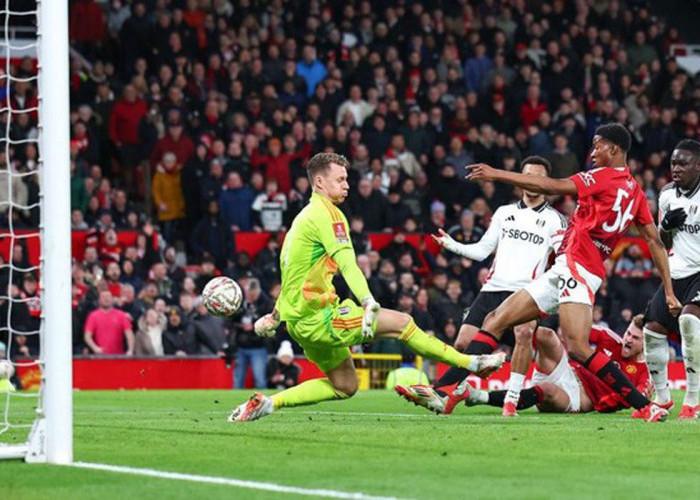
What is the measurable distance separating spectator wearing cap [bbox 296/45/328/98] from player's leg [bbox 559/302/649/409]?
15.0 m

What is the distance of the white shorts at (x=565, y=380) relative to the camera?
44.5 feet

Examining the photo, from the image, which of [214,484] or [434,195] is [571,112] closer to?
[434,195]

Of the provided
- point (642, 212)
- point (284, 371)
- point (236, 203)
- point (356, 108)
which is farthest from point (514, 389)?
point (356, 108)

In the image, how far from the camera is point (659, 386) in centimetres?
1298

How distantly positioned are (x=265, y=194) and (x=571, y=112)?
21.4ft

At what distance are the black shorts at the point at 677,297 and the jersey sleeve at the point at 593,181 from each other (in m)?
1.36

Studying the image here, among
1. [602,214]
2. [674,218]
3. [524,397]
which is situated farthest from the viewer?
[524,397]

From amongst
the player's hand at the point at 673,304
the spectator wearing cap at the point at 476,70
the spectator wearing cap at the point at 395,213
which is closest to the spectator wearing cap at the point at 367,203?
the spectator wearing cap at the point at 395,213

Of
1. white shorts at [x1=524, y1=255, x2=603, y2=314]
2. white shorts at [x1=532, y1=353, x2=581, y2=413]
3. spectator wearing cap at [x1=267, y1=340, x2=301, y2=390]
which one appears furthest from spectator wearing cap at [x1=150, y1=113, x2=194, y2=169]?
white shorts at [x1=524, y1=255, x2=603, y2=314]

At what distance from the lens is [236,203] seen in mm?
23672

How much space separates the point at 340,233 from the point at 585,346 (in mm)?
2341

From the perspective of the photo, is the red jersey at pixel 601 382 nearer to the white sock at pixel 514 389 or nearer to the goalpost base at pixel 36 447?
the white sock at pixel 514 389

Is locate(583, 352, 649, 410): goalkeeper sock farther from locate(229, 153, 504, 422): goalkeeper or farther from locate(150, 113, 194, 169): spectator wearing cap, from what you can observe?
locate(150, 113, 194, 169): spectator wearing cap

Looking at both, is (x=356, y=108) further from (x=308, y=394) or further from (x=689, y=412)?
(x=308, y=394)
